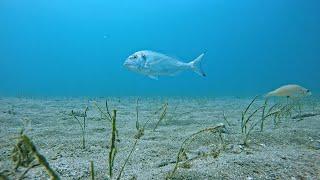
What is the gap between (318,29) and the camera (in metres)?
73.9

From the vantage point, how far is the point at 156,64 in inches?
255

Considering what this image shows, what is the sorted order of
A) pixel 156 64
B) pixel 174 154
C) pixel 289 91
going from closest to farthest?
pixel 174 154, pixel 289 91, pixel 156 64

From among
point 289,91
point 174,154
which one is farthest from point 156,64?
point 174,154

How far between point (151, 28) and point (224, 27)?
36339 millimetres

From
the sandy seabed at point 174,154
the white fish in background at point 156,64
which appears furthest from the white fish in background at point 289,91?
the white fish in background at point 156,64

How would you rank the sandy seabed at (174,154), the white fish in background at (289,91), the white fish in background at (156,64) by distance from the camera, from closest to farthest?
the sandy seabed at (174,154), the white fish in background at (289,91), the white fish in background at (156,64)

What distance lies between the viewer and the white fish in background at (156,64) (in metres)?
6.40

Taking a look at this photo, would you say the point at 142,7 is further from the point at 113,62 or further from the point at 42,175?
the point at 42,175

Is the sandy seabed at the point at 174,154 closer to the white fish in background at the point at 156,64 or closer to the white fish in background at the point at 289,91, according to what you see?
the white fish in background at the point at 289,91

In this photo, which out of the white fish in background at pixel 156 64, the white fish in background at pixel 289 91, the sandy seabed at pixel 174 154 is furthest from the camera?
the white fish in background at pixel 156 64

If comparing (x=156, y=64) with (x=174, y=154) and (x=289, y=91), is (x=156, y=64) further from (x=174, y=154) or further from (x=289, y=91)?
(x=174, y=154)

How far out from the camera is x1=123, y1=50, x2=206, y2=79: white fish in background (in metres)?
6.40

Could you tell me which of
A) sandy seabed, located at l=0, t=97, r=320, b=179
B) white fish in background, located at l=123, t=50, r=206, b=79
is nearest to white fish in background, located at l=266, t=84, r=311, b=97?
sandy seabed, located at l=0, t=97, r=320, b=179

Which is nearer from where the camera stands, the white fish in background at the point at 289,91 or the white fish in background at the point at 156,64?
the white fish in background at the point at 289,91
